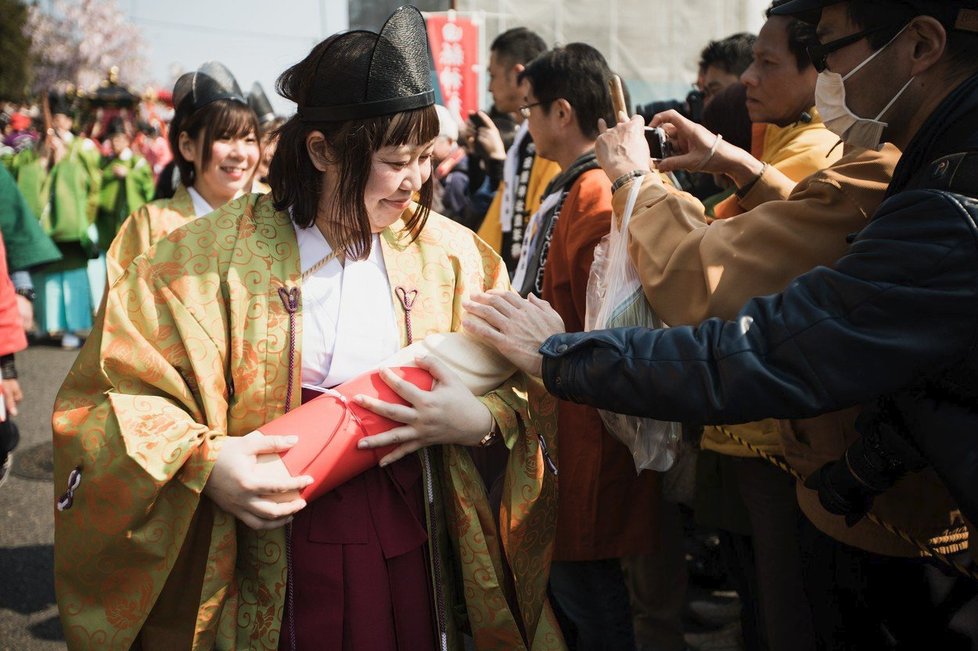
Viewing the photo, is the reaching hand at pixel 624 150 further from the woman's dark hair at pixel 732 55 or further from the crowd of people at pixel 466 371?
the woman's dark hair at pixel 732 55

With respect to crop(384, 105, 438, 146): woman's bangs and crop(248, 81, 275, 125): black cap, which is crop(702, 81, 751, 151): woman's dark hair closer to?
crop(384, 105, 438, 146): woman's bangs

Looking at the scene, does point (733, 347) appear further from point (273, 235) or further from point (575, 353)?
point (273, 235)

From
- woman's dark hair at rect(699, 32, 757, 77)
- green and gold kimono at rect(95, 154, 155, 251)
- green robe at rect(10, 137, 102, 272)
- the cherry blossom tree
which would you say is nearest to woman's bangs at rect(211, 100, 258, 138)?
woman's dark hair at rect(699, 32, 757, 77)

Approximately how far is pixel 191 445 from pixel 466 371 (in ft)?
2.03

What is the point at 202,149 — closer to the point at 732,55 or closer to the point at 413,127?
the point at 413,127

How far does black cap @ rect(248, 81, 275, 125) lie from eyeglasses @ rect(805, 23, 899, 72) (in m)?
3.94

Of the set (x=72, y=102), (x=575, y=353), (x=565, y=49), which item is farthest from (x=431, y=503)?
(x=72, y=102)

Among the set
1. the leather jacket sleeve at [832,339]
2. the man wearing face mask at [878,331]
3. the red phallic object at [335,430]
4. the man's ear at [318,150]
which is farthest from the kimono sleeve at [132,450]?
the leather jacket sleeve at [832,339]

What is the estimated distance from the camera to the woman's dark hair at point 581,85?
3.19 metres

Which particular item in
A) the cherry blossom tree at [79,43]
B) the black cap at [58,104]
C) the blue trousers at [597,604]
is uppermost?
the cherry blossom tree at [79,43]

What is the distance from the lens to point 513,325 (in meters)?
1.93

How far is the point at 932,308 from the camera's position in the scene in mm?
1387

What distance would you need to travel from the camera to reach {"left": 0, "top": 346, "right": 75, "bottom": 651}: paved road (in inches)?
140

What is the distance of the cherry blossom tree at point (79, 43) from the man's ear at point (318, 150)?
41949mm
